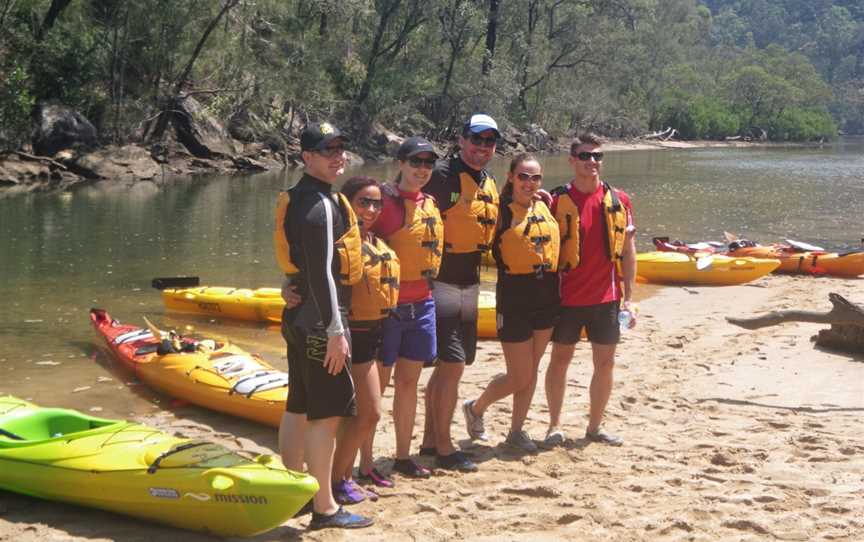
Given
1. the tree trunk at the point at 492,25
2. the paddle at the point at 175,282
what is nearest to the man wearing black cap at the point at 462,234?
the paddle at the point at 175,282

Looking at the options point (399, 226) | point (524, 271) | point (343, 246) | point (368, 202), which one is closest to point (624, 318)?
point (524, 271)

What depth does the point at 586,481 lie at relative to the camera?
441 centimetres

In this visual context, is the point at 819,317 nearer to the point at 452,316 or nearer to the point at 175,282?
the point at 452,316

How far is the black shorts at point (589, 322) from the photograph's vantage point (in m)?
4.85

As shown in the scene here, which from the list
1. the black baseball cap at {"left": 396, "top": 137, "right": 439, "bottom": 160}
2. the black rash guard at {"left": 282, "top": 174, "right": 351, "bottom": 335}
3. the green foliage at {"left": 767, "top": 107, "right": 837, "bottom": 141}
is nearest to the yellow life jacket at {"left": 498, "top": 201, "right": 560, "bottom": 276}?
the black baseball cap at {"left": 396, "top": 137, "right": 439, "bottom": 160}

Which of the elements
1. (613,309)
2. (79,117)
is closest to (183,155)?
(79,117)

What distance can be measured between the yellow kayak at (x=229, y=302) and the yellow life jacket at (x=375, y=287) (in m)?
4.67

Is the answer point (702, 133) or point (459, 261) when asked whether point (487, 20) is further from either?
point (459, 261)

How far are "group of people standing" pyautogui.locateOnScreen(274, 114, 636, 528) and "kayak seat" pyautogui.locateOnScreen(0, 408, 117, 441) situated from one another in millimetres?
1476

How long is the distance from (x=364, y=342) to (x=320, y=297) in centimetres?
48

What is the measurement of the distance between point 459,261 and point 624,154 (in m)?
48.0

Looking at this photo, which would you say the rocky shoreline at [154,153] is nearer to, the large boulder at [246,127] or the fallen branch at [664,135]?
the large boulder at [246,127]

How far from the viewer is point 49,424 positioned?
4887mm

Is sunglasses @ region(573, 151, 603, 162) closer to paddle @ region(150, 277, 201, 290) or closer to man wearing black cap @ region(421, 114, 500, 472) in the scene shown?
man wearing black cap @ region(421, 114, 500, 472)
